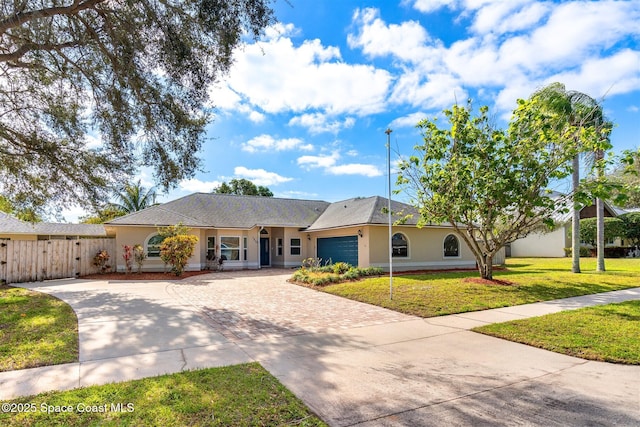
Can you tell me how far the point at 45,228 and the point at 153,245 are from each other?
1587 cm

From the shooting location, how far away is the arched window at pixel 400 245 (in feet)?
64.5

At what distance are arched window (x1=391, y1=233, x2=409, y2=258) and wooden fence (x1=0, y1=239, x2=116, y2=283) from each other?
16.0 meters

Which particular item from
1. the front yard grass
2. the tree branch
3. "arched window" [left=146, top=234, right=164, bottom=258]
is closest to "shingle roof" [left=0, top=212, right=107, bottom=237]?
"arched window" [left=146, top=234, right=164, bottom=258]

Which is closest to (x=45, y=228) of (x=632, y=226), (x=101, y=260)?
(x=101, y=260)

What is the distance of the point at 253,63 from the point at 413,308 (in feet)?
26.8

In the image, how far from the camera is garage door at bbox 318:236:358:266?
2011cm

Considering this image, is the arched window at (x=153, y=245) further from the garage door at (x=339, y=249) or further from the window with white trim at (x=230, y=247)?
the garage door at (x=339, y=249)

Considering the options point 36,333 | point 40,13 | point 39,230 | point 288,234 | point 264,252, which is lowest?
point 36,333

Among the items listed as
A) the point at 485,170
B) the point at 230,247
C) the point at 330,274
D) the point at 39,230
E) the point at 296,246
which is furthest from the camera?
the point at 39,230

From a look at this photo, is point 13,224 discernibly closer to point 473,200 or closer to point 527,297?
point 473,200

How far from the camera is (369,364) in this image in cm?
516

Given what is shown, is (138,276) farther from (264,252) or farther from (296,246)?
(296,246)

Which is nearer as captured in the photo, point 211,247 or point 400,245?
point 400,245

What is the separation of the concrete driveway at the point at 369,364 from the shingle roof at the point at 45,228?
17.6 m
